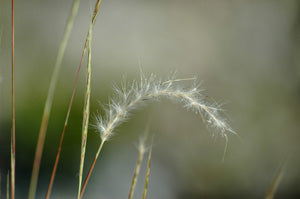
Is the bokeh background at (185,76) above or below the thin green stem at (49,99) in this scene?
above

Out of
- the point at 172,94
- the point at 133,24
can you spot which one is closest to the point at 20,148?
the point at 133,24

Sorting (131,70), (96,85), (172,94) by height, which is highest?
(131,70)

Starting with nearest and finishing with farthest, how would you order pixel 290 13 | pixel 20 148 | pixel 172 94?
pixel 172 94 → pixel 20 148 → pixel 290 13

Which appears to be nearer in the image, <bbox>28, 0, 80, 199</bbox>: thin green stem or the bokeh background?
<bbox>28, 0, 80, 199</bbox>: thin green stem

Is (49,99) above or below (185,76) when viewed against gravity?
below

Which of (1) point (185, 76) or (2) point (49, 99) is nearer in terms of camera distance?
(2) point (49, 99)

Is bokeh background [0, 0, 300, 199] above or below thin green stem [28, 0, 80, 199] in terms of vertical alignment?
above

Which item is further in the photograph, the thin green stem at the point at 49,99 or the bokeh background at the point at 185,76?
the bokeh background at the point at 185,76

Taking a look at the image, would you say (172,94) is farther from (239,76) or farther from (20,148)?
(239,76)
